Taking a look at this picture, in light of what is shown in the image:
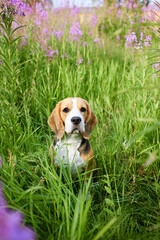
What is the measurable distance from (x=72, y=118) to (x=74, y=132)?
0.16 metres

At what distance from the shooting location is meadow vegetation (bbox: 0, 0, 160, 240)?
1496 mm

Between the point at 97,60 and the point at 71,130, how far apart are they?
2.70m

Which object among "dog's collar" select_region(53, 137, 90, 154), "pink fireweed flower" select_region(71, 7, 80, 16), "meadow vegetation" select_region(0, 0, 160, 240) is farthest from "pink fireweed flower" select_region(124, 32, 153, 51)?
"pink fireweed flower" select_region(71, 7, 80, 16)

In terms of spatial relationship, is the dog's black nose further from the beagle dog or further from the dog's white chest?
the dog's white chest

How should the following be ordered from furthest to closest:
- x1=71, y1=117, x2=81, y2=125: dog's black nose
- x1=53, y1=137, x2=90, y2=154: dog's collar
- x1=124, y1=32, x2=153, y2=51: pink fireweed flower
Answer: x1=124, y1=32, x2=153, y2=51: pink fireweed flower
x1=53, y1=137, x2=90, y2=154: dog's collar
x1=71, y1=117, x2=81, y2=125: dog's black nose

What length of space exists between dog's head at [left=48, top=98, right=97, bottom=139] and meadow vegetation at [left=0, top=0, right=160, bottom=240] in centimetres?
17

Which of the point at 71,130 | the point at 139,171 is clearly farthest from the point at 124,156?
the point at 71,130

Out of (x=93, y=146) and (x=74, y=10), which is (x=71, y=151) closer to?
(x=93, y=146)

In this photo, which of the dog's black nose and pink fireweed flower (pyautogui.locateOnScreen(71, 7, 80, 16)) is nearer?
the dog's black nose

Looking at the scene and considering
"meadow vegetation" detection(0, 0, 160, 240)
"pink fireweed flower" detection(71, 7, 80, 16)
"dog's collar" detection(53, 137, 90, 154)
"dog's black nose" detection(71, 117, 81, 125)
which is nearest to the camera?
"meadow vegetation" detection(0, 0, 160, 240)

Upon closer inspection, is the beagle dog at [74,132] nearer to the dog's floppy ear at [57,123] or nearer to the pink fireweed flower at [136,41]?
the dog's floppy ear at [57,123]

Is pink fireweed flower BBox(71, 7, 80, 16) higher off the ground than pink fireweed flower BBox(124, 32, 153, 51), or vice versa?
pink fireweed flower BBox(71, 7, 80, 16)

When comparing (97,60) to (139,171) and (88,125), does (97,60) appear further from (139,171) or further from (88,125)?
(139,171)

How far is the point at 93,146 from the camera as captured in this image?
292cm
